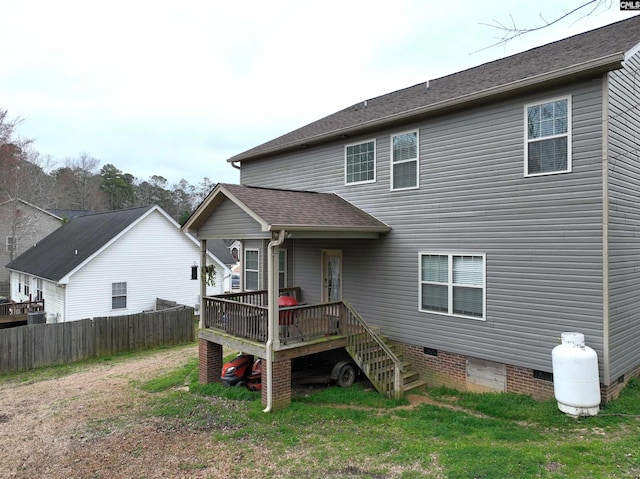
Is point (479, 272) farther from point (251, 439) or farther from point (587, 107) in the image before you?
point (251, 439)

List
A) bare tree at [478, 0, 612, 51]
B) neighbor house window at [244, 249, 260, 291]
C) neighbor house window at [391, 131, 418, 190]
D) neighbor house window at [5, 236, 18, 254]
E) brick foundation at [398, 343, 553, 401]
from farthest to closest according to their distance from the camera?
1. neighbor house window at [5, 236, 18, 254]
2. neighbor house window at [244, 249, 260, 291]
3. neighbor house window at [391, 131, 418, 190]
4. brick foundation at [398, 343, 553, 401]
5. bare tree at [478, 0, 612, 51]

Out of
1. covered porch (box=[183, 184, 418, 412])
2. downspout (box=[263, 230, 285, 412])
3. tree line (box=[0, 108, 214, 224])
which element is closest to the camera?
downspout (box=[263, 230, 285, 412])

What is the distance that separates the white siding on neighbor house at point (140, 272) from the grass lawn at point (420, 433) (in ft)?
34.6

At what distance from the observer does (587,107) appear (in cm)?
715

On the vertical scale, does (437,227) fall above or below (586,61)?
below

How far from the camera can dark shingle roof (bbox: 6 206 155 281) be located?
59.3 ft

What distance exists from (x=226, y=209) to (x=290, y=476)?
6.01m

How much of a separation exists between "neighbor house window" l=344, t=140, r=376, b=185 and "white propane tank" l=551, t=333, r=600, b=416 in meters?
A: 5.85

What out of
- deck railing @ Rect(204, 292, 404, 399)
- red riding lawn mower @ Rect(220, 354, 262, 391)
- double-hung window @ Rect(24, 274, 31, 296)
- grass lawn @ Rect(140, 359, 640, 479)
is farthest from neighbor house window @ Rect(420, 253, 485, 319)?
double-hung window @ Rect(24, 274, 31, 296)

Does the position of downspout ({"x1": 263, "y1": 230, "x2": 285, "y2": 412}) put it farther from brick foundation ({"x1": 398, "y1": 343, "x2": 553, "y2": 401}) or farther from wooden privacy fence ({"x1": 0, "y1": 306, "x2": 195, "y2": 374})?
wooden privacy fence ({"x1": 0, "y1": 306, "x2": 195, "y2": 374})

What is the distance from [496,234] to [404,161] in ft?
9.51

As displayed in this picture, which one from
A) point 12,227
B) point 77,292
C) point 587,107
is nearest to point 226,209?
point 587,107

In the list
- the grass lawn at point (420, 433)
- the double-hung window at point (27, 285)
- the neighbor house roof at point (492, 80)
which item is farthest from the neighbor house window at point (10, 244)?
the grass lawn at point (420, 433)

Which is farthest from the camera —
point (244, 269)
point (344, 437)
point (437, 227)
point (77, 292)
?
point (77, 292)
